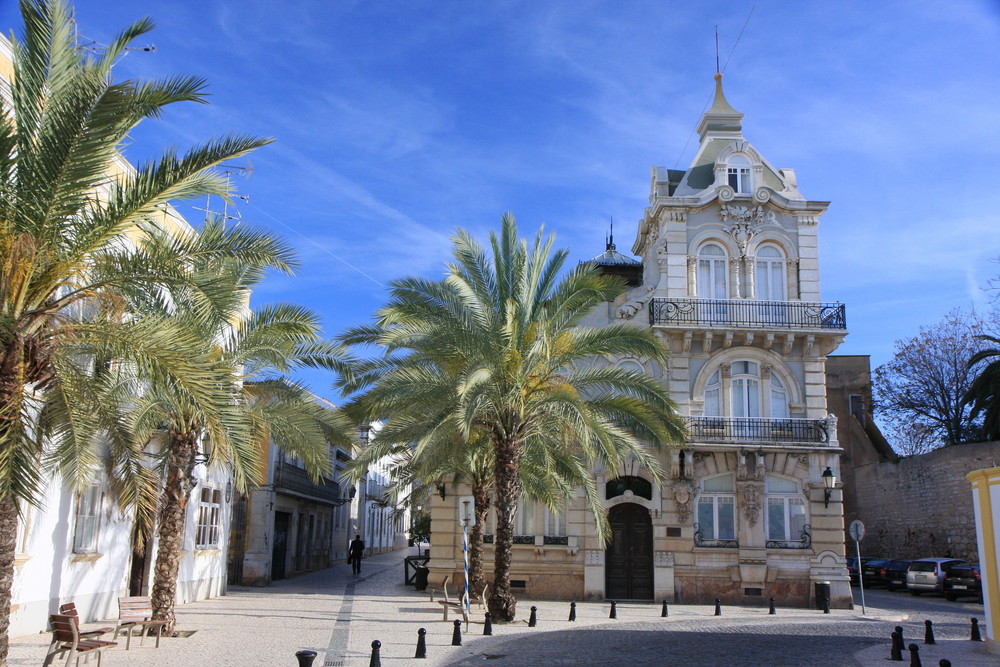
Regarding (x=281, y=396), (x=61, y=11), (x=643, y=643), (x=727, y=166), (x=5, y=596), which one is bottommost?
(x=643, y=643)

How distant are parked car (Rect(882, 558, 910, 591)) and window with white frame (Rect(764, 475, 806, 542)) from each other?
10336mm

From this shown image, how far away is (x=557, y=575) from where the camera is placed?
26.1 meters

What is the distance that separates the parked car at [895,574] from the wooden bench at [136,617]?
2860 centimetres

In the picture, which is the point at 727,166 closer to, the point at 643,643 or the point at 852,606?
the point at 852,606

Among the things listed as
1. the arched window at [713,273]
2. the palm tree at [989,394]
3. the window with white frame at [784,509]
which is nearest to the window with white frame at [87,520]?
the arched window at [713,273]

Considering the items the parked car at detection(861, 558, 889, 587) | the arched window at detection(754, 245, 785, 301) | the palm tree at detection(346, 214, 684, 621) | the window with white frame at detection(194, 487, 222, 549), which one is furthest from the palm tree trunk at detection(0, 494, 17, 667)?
the parked car at detection(861, 558, 889, 587)

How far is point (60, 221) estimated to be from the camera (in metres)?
10.0

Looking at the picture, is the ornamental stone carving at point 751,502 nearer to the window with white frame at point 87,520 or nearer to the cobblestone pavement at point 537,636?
the cobblestone pavement at point 537,636

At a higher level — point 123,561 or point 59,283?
point 59,283

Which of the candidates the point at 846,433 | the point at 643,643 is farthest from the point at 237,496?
the point at 846,433

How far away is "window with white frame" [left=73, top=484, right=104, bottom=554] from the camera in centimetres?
1712

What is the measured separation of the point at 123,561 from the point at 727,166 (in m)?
20.8

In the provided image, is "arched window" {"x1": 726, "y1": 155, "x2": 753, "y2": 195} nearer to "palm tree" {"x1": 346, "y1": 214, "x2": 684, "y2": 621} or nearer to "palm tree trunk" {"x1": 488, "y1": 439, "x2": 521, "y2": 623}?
"palm tree" {"x1": 346, "y1": 214, "x2": 684, "y2": 621}

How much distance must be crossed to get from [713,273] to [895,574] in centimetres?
1561
